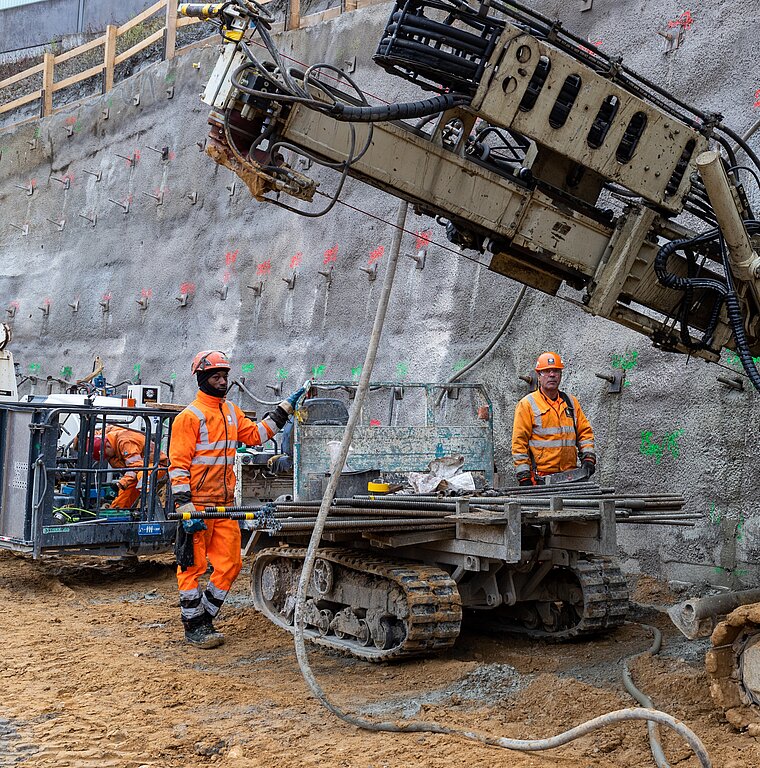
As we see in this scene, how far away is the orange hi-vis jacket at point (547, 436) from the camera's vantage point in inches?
322

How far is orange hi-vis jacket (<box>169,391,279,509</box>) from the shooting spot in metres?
7.20

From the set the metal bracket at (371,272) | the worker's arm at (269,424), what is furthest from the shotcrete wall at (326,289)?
the worker's arm at (269,424)

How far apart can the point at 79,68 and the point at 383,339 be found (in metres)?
18.1

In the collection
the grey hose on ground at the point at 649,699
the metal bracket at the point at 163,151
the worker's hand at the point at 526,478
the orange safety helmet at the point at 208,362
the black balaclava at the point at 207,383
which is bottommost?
the grey hose on ground at the point at 649,699

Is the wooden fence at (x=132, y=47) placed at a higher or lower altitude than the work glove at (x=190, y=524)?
higher

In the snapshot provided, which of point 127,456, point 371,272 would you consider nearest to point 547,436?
point 127,456

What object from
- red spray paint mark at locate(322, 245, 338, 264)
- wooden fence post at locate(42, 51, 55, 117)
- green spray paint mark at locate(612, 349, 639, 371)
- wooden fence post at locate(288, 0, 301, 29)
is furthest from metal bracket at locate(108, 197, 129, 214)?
green spray paint mark at locate(612, 349, 639, 371)

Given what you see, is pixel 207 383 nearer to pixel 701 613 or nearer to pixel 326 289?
pixel 701 613

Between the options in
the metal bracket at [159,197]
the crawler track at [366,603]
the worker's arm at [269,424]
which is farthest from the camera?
the metal bracket at [159,197]

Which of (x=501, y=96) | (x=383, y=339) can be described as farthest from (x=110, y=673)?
(x=383, y=339)

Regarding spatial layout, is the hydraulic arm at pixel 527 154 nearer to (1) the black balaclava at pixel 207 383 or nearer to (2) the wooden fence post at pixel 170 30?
(1) the black balaclava at pixel 207 383

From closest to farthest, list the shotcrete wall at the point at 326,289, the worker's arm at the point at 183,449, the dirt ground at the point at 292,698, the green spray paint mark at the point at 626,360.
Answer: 1. the dirt ground at the point at 292,698
2. the worker's arm at the point at 183,449
3. the shotcrete wall at the point at 326,289
4. the green spray paint mark at the point at 626,360

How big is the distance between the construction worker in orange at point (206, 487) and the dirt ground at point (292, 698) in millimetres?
327

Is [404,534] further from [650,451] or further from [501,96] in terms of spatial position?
[650,451]
